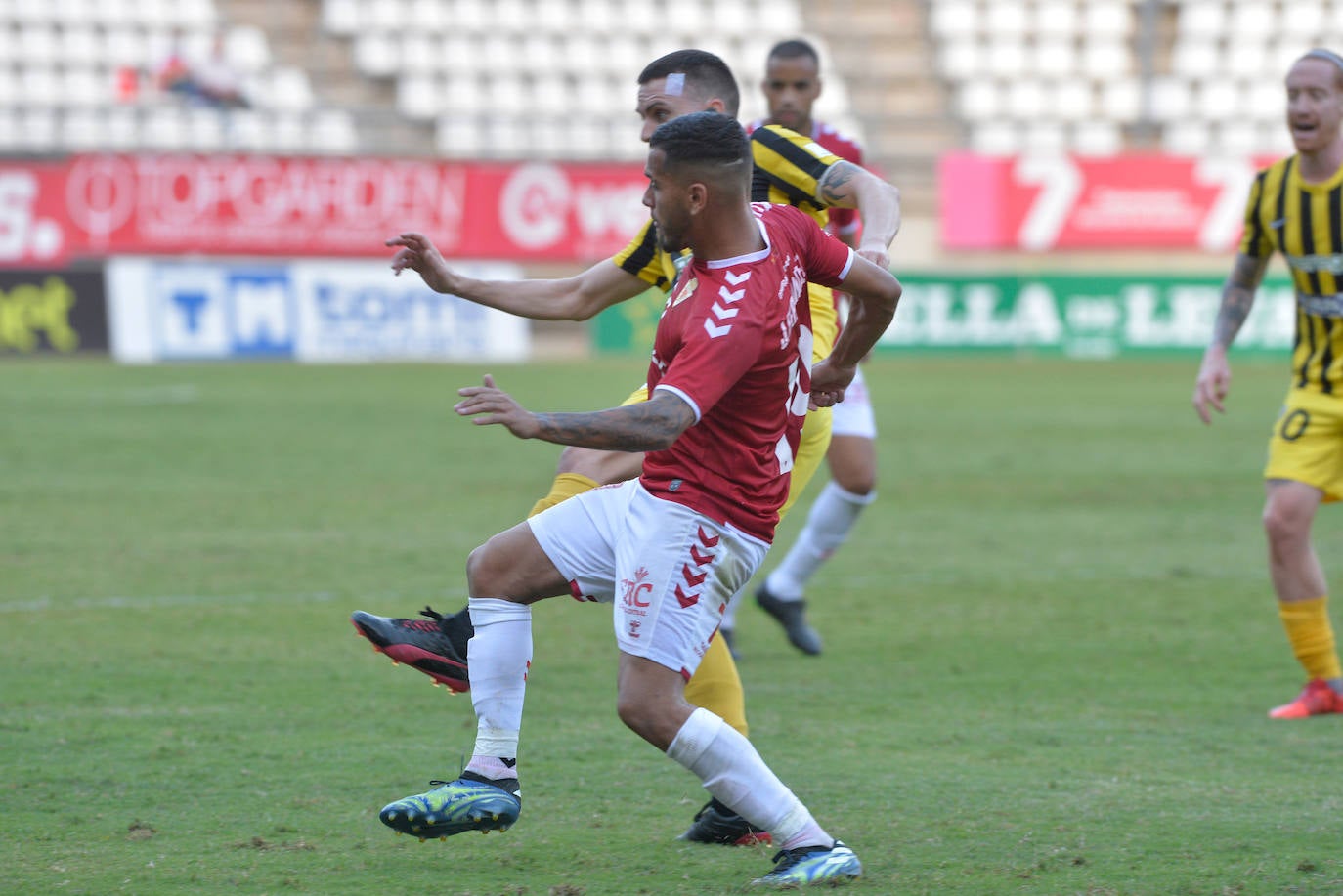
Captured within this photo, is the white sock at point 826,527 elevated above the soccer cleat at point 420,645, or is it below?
below

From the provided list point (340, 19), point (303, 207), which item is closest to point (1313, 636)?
point (303, 207)

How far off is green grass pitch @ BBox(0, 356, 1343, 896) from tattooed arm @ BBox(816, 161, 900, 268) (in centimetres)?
157

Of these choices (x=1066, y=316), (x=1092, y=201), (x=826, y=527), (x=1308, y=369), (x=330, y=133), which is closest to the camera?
(x=1308, y=369)

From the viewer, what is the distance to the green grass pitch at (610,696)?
4.20m

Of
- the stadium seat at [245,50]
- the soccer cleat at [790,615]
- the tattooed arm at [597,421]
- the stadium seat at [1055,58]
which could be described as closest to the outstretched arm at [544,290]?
the tattooed arm at [597,421]

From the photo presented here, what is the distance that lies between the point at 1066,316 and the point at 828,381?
2304cm

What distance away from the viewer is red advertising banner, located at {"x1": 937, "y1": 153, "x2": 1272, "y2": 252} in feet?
89.1

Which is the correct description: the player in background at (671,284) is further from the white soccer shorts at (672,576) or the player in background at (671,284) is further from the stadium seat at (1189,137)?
the stadium seat at (1189,137)

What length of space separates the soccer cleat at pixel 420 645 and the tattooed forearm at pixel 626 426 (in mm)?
996

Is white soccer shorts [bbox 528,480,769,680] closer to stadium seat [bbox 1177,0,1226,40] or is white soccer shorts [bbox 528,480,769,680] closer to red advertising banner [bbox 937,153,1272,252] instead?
red advertising banner [bbox 937,153,1272,252]

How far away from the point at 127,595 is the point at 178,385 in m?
11.8

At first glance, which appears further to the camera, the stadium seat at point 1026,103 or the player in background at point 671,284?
the stadium seat at point 1026,103

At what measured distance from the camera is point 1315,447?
6.17 meters

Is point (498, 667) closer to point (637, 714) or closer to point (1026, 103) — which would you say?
point (637, 714)
